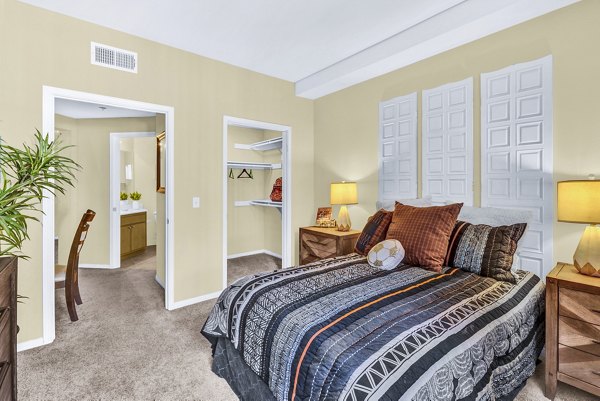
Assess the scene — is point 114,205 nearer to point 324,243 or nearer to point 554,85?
point 324,243

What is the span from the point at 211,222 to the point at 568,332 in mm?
3087

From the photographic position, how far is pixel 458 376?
1173 mm

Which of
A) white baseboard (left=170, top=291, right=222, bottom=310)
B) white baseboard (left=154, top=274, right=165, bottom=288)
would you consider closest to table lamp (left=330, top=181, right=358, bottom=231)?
white baseboard (left=170, top=291, right=222, bottom=310)

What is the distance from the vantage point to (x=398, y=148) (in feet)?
10.5

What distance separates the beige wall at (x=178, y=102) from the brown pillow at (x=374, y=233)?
5.43 ft

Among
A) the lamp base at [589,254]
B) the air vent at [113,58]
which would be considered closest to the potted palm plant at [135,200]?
the air vent at [113,58]

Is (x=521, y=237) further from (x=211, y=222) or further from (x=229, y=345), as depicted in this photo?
(x=211, y=222)

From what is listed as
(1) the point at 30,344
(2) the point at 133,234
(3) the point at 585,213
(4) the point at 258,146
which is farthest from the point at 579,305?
(2) the point at 133,234

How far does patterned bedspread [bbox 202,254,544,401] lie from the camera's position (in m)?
1.10

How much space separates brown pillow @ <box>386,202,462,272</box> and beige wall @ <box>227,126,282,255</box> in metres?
3.21

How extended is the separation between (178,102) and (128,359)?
2.38 m

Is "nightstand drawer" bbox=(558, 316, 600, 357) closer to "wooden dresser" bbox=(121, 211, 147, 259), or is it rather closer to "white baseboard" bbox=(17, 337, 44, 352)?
"white baseboard" bbox=(17, 337, 44, 352)

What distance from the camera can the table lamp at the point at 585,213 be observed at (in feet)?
5.53

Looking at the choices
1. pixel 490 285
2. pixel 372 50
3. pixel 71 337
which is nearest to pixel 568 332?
pixel 490 285
